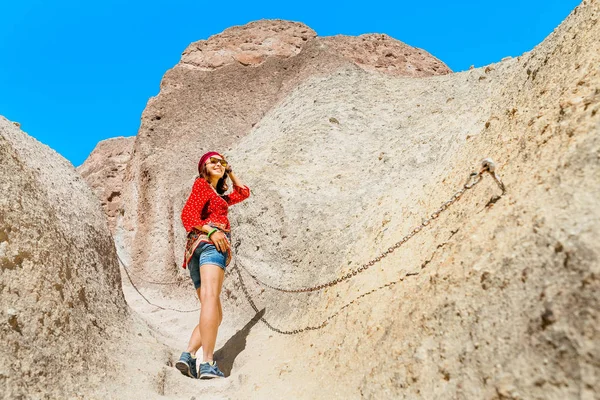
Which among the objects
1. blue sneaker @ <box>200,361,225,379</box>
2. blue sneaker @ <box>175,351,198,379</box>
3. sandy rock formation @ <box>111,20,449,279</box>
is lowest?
blue sneaker @ <box>200,361,225,379</box>

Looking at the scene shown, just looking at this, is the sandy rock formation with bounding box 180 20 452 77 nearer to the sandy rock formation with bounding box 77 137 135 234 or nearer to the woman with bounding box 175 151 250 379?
the sandy rock formation with bounding box 77 137 135 234

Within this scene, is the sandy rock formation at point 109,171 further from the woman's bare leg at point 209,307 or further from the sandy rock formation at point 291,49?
the woman's bare leg at point 209,307

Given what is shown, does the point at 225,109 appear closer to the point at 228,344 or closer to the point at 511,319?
the point at 228,344

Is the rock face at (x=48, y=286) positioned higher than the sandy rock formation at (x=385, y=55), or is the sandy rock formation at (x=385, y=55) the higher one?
the sandy rock formation at (x=385, y=55)

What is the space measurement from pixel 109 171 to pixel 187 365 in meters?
10.2

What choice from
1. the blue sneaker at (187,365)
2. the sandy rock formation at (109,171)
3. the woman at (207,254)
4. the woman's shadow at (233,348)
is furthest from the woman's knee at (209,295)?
the sandy rock formation at (109,171)

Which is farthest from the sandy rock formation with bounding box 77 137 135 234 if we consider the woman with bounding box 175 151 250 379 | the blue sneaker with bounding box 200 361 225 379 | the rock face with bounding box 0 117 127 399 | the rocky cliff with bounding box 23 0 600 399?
the blue sneaker with bounding box 200 361 225 379

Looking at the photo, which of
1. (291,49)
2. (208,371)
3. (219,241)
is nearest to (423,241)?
(219,241)

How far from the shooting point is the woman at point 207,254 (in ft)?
12.8

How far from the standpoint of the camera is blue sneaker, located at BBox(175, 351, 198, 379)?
3883 mm

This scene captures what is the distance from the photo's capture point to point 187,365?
3883 mm

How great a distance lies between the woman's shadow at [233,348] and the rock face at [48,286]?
1.08 metres

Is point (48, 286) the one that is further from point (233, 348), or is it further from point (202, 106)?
point (202, 106)

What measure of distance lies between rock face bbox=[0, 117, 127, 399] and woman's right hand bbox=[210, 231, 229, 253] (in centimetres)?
102
